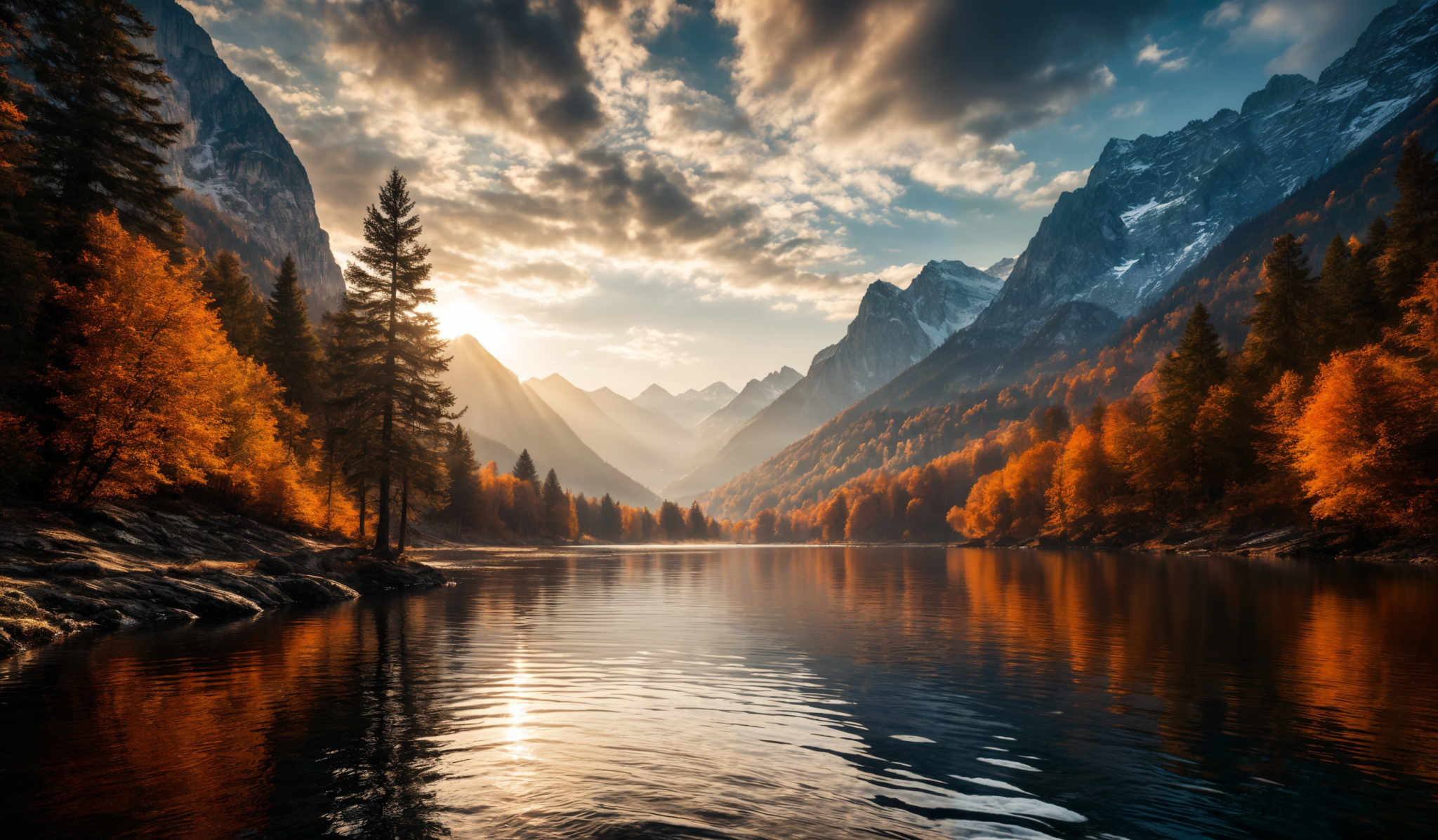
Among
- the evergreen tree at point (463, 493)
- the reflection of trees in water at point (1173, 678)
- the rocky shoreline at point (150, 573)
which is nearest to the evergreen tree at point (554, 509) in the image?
the evergreen tree at point (463, 493)

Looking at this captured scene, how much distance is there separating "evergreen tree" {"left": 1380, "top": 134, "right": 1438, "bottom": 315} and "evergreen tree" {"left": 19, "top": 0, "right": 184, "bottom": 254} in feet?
313

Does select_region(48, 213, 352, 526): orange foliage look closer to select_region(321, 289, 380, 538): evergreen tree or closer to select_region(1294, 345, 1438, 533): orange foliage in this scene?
select_region(321, 289, 380, 538): evergreen tree

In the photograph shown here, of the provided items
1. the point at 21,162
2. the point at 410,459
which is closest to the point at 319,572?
the point at 410,459

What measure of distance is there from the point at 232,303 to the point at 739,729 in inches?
2719

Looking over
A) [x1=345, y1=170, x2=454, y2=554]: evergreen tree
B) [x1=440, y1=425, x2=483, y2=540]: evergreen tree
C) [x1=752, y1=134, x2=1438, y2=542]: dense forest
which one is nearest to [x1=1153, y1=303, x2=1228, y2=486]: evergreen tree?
[x1=752, y1=134, x2=1438, y2=542]: dense forest

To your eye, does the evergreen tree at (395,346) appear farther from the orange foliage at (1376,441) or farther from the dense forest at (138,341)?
the orange foliage at (1376,441)

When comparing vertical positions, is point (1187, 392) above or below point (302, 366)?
below

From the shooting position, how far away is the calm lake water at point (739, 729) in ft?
27.7

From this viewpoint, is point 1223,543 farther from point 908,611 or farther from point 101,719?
point 101,719

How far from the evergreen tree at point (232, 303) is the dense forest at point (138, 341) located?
10.1 metres

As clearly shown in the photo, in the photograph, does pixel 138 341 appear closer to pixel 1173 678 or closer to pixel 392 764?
pixel 392 764

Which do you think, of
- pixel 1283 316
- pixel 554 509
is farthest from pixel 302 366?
pixel 1283 316

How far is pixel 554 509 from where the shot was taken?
157 meters

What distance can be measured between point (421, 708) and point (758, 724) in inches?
288
